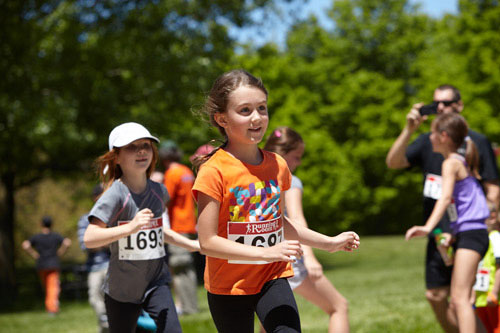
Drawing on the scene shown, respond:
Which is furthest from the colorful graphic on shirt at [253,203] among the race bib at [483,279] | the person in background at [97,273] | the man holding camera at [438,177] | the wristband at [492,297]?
the person in background at [97,273]

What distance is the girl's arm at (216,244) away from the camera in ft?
10.3

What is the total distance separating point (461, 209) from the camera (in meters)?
5.41

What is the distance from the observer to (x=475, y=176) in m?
5.55

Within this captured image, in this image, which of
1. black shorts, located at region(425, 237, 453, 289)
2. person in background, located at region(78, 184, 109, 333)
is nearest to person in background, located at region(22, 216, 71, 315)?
person in background, located at region(78, 184, 109, 333)

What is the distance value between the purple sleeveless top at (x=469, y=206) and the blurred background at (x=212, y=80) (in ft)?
7.81

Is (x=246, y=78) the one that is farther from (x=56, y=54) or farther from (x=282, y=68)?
(x=282, y=68)

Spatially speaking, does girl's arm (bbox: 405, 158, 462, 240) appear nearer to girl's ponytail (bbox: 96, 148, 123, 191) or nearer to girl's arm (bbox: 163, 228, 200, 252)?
girl's arm (bbox: 163, 228, 200, 252)

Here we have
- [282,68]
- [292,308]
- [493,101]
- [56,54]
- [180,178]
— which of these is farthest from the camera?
[282,68]

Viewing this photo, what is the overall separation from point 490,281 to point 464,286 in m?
0.72

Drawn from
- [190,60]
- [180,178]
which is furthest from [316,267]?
[190,60]

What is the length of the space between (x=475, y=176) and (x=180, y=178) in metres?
4.92

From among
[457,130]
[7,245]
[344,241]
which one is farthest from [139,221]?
[7,245]

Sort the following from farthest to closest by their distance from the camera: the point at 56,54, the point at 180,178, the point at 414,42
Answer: the point at 414,42 < the point at 56,54 < the point at 180,178

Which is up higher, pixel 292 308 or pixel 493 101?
pixel 493 101
